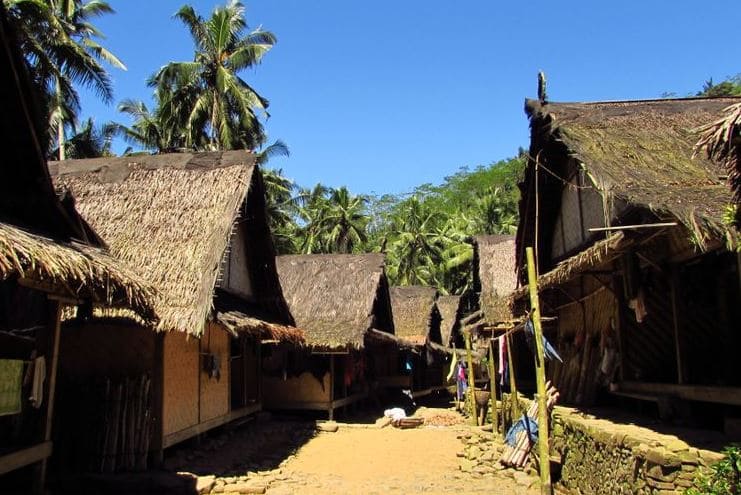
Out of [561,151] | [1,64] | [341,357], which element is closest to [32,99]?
[1,64]

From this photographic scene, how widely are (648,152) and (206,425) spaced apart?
8712 millimetres

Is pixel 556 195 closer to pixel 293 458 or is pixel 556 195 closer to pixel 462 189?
pixel 293 458

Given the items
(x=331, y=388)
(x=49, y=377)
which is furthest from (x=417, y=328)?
(x=49, y=377)

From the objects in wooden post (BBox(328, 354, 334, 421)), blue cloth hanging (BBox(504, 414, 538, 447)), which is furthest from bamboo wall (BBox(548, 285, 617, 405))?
wooden post (BBox(328, 354, 334, 421))

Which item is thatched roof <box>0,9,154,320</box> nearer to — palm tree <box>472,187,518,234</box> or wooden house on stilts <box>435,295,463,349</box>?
wooden house on stilts <box>435,295,463,349</box>

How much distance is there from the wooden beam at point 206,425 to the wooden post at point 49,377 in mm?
2709

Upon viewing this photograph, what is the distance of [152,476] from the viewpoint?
8.32 metres

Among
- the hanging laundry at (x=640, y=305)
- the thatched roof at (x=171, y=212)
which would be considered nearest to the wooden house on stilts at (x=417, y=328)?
the thatched roof at (x=171, y=212)

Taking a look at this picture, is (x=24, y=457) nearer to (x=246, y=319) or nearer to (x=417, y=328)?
(x=246, y=319)

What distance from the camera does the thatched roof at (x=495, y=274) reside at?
15.8 m

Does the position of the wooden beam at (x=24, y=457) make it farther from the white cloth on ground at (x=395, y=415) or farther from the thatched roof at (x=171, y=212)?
the white cloth on ground at (x=395, y=415)

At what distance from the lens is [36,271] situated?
557 cm

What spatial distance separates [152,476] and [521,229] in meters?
8.10

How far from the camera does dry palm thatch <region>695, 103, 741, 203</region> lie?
159 inches
